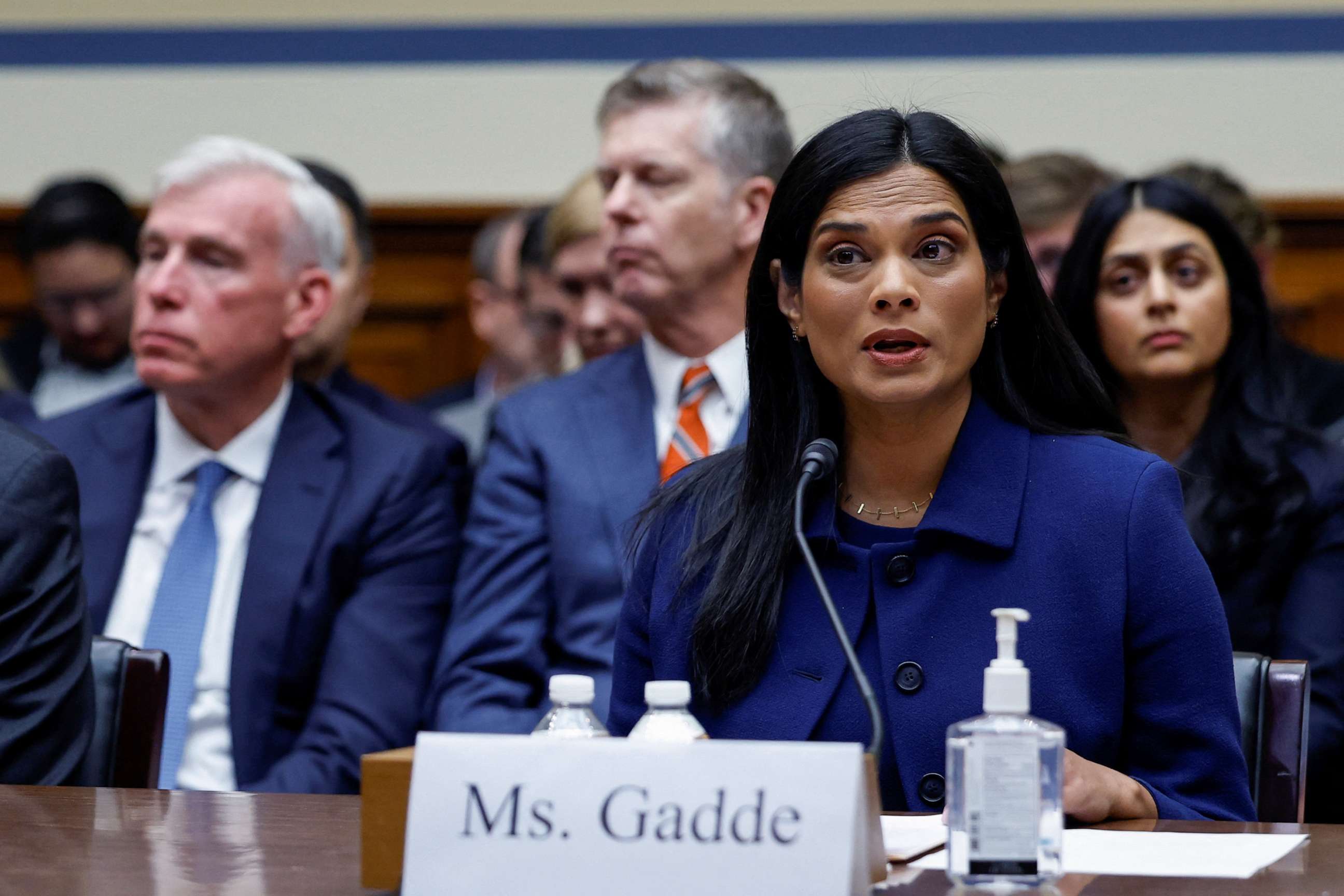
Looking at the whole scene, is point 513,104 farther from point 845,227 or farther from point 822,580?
point 822,580

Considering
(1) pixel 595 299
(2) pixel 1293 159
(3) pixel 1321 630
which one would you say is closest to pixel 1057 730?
(3) pixel 1321 630

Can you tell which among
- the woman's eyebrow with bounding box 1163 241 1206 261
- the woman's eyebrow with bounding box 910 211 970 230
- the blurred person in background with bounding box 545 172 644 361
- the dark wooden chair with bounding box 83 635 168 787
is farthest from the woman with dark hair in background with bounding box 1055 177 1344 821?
the dark wooden chair with bounding box 83 635 168 787

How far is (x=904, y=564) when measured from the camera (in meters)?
1.75

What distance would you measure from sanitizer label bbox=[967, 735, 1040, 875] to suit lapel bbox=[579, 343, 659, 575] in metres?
1.43

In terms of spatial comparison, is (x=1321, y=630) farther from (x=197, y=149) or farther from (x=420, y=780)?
(x=197, y=149)

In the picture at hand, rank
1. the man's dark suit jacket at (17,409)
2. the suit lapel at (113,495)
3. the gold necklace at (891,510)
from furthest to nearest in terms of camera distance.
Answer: the man's dark suit jacket at (17,409)
the suit lapel at (113,495)
the gold necklace at (891,510)

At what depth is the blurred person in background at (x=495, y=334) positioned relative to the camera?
14.1 ft

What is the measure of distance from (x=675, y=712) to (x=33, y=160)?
3.95 metres

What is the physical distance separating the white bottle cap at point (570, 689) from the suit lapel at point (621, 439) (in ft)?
4.17

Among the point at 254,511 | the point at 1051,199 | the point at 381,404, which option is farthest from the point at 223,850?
the point at 1051,199

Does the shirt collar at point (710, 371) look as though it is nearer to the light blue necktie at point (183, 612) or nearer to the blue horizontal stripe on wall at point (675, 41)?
the light blue necktie at point (183, 612)

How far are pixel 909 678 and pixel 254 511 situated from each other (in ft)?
4.72

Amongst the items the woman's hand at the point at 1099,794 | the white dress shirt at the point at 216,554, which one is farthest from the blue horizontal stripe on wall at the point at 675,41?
the woman's hand at the point at 1099,794

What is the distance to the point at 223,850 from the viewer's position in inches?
52.7
